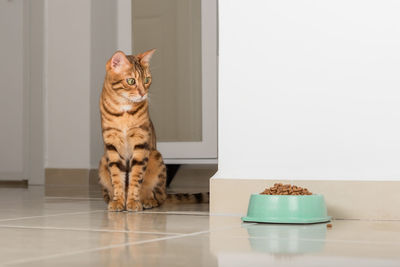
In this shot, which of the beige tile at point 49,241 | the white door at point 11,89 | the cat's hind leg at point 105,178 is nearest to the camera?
the beige tile at point 49,241

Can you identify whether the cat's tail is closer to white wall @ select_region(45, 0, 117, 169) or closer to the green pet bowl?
the green pet bowl

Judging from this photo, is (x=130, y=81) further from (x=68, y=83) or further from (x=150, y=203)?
(x=68, y=83)

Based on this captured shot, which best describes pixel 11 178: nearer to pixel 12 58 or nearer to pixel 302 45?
pixel 12 58

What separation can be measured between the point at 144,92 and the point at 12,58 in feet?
9.36

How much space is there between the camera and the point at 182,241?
135cm

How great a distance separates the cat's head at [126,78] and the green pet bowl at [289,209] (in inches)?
Answer: 25.5

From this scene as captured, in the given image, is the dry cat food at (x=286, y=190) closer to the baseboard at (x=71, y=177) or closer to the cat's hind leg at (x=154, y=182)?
the cat's hind leg at (x=154, y=182)

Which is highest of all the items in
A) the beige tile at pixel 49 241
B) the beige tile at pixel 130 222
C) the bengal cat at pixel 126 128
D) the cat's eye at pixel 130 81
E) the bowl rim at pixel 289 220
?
the cat's eye at pixel 130 81

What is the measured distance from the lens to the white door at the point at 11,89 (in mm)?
4734

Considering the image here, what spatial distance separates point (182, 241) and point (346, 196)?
0.69 metres

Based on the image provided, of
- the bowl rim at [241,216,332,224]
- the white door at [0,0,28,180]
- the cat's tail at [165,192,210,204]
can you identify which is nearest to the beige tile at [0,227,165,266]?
the bowl rim at [241,216,332,224]

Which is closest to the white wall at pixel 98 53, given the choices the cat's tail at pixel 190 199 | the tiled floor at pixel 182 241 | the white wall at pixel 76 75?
the white wall at pixel 76 75

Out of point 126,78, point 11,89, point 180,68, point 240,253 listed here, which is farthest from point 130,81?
point 11,89

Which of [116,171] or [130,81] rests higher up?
[130,81]
